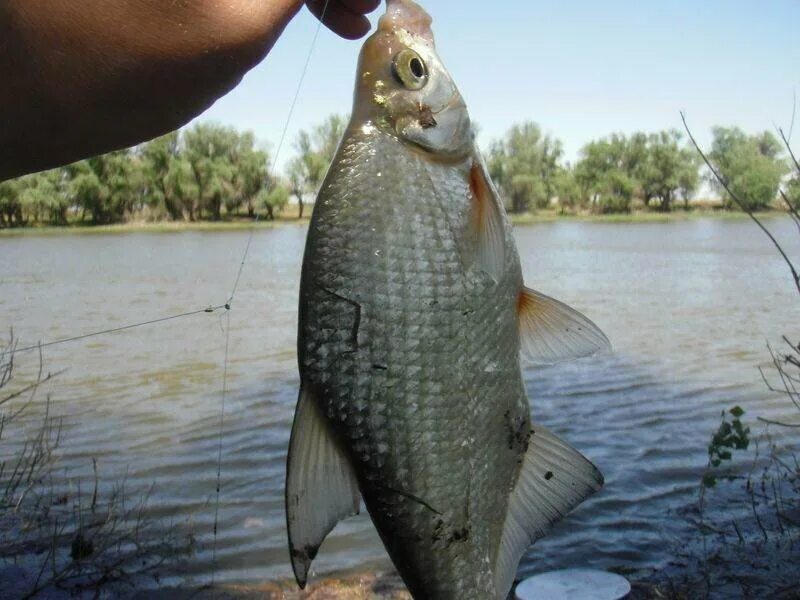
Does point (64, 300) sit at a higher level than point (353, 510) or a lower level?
lower

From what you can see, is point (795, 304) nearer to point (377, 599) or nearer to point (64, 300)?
point (377, 599)

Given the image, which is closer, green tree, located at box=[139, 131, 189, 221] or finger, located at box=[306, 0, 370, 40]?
finger, located at box=[306, 0, 370, 40]

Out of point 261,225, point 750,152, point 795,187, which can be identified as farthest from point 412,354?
point 750,152

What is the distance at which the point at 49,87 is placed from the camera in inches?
64.1

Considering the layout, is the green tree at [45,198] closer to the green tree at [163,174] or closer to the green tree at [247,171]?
the green tree at [163,174]

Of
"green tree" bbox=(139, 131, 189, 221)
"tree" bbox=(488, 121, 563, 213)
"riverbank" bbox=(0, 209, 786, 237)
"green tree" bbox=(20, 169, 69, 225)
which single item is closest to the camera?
"green tree" bbox=(20, 169, 69, 225)

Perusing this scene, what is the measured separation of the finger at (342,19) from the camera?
2.25 m

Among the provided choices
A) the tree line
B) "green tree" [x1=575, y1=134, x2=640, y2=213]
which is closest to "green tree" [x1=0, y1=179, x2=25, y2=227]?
the tree line

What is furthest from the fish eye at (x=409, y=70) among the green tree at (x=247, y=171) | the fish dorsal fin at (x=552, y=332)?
the green tree at (x=247, y=171)

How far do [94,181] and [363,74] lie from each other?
58.9 meters

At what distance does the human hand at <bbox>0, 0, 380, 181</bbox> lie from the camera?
156 cm

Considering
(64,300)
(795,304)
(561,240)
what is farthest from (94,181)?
(795,304)

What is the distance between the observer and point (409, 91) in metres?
2.07

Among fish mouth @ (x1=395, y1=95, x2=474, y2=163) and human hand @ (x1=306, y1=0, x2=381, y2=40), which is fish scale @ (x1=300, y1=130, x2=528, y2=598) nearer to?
fish mouth @ (x1=395, y1=95, x2=474, y2=163)
